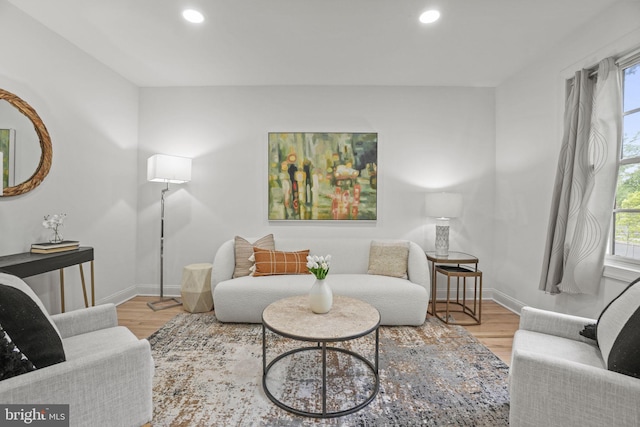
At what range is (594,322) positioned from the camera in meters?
1.67

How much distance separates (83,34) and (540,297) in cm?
499

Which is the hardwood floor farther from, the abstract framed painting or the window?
the abstract framed painting

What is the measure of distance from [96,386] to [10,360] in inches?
12.0

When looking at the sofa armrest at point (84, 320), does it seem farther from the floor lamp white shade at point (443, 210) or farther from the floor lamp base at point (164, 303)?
the floor lamp white shade at point (443, 210)

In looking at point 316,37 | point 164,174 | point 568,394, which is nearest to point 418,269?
point 568,394

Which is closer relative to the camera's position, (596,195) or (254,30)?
(596,195)

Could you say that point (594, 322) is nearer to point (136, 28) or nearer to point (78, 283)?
point (136, 28)

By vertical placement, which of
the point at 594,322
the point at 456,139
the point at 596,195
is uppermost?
the point at 456,139

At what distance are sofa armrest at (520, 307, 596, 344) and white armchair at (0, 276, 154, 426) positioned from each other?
2120mm

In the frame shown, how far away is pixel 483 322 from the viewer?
9.85 ft

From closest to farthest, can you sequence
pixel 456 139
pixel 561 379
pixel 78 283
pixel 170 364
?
1. pixel 561 379
2. pixel 170 364
3. pixel 78 283
4. pixel 456 139

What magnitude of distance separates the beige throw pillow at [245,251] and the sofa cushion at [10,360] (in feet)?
6.87

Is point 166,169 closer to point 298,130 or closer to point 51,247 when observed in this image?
point 51,247

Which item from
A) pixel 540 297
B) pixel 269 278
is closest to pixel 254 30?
pixel 269 278
